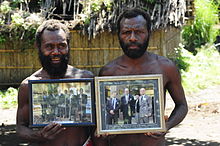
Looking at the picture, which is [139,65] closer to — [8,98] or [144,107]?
[144,107]

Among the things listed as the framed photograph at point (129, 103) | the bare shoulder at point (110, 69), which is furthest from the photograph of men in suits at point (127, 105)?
the bare shoulder at point (110, 69)

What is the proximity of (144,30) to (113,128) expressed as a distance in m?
0.73

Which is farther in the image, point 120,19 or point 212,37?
point 212,37

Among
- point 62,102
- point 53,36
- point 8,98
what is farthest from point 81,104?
point 8,98

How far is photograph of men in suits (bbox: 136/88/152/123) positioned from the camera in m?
2.46

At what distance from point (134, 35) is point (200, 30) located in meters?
17.3

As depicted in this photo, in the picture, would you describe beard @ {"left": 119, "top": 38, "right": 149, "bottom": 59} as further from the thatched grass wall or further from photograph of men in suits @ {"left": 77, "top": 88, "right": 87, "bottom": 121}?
the thatched grass wall

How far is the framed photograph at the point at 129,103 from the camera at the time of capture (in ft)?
7.99

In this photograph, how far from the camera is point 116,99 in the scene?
8.16ft

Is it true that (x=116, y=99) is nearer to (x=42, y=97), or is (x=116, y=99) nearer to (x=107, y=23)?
(x=42, y=97)

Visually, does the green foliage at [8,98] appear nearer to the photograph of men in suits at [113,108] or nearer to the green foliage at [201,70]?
the green foliage at [201,70]

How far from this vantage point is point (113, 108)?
2.48 meters

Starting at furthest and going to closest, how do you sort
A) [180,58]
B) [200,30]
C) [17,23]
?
[200,30] → [180,58] → [17,23]

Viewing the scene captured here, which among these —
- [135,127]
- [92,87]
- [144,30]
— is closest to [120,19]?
[144,30]
